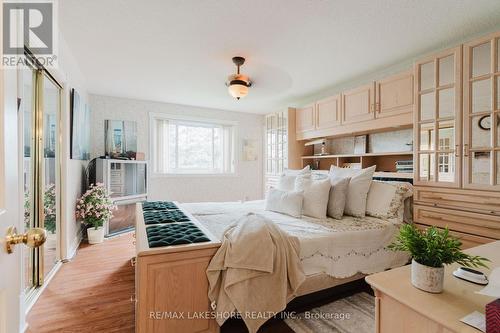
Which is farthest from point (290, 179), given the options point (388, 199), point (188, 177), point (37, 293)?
point (37, 293)

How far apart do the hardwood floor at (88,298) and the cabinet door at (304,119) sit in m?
3.13

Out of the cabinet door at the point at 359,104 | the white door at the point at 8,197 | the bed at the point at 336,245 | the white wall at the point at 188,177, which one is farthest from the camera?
the white wall at the point at 188,177

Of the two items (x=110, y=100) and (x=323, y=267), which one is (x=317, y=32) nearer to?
(x=323, y=267)

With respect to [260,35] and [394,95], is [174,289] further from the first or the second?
[394,95]

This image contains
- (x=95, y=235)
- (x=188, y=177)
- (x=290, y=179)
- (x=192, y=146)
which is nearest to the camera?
(x=290, y=179)

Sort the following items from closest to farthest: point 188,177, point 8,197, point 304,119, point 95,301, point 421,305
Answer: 1. point 8,197
2. point 421,305
3. point 95,301
4. point 304,119
5. point 188,177

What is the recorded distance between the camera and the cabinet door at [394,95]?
8.45 ft

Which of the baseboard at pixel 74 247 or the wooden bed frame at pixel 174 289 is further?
the baseboard at pixel 74 247

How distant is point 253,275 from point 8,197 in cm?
124

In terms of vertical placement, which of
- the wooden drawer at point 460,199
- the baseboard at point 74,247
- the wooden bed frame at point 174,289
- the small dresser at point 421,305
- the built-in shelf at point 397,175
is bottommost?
the baseboard at point 74,247

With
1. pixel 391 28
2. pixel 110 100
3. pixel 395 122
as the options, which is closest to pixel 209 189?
pixel 110 100

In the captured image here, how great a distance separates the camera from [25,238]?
684 mm

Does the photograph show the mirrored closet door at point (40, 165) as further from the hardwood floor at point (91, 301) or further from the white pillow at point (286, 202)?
the white pillow at point (286, 202)

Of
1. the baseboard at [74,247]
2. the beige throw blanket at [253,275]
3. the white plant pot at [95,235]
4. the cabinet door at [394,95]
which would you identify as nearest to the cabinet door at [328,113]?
the cabinet door at [394,95]
